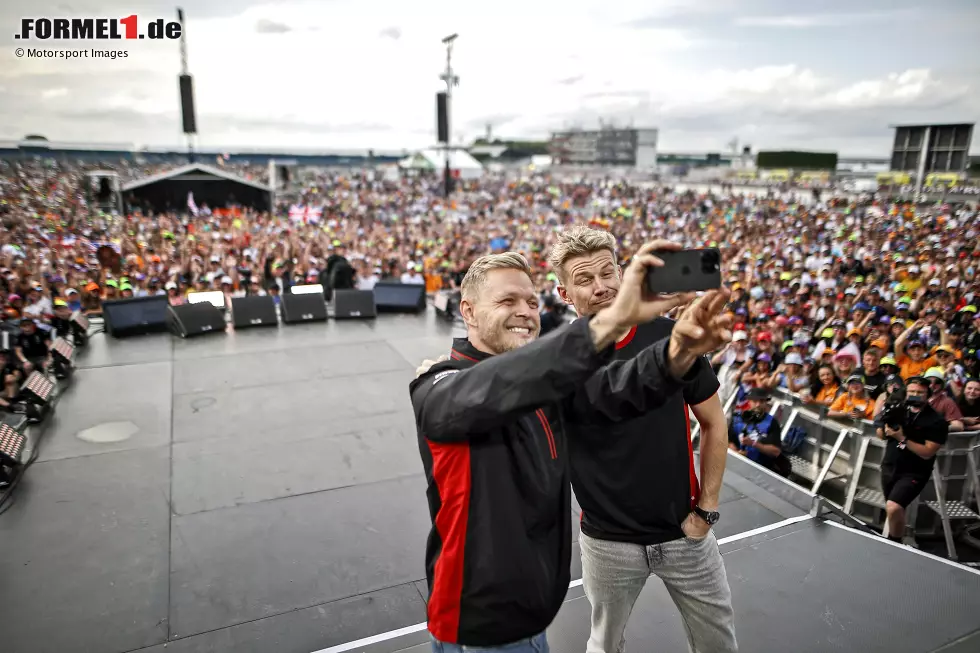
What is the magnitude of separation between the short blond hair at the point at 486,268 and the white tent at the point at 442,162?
4550 centimetres

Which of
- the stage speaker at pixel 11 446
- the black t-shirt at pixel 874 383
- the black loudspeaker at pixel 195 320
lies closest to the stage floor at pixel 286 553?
the stage speaker at pixel 11 446

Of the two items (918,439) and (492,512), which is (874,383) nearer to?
(918,439)

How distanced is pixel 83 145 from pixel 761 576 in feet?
144

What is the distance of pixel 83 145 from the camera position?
35.2m

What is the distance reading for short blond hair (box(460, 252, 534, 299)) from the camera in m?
1.56

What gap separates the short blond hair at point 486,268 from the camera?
1561 mm

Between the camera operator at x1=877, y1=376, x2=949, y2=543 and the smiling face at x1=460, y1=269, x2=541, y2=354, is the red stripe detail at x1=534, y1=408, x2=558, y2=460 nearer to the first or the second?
the smiling face at x1=460, y1=269, x2=541, y2=354

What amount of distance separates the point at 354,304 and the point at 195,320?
2792 mm

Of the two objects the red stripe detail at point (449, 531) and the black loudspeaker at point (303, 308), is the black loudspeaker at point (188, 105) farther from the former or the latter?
the red stripe detail at point (449, 531)

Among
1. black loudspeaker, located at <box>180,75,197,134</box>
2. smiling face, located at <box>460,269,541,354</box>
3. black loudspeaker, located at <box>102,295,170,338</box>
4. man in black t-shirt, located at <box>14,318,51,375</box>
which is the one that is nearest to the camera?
smiling face, located at <box>460,269,541,354</box>

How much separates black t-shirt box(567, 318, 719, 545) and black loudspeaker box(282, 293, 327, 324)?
9.27 metres

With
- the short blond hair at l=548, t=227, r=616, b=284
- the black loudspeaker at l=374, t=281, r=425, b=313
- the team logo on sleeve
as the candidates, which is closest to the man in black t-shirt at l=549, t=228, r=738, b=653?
the short blond hair at l=548, t=227, r=616, b=284

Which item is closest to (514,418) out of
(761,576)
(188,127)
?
(761,576)

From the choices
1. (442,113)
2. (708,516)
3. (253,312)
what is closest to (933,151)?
(442,113)
